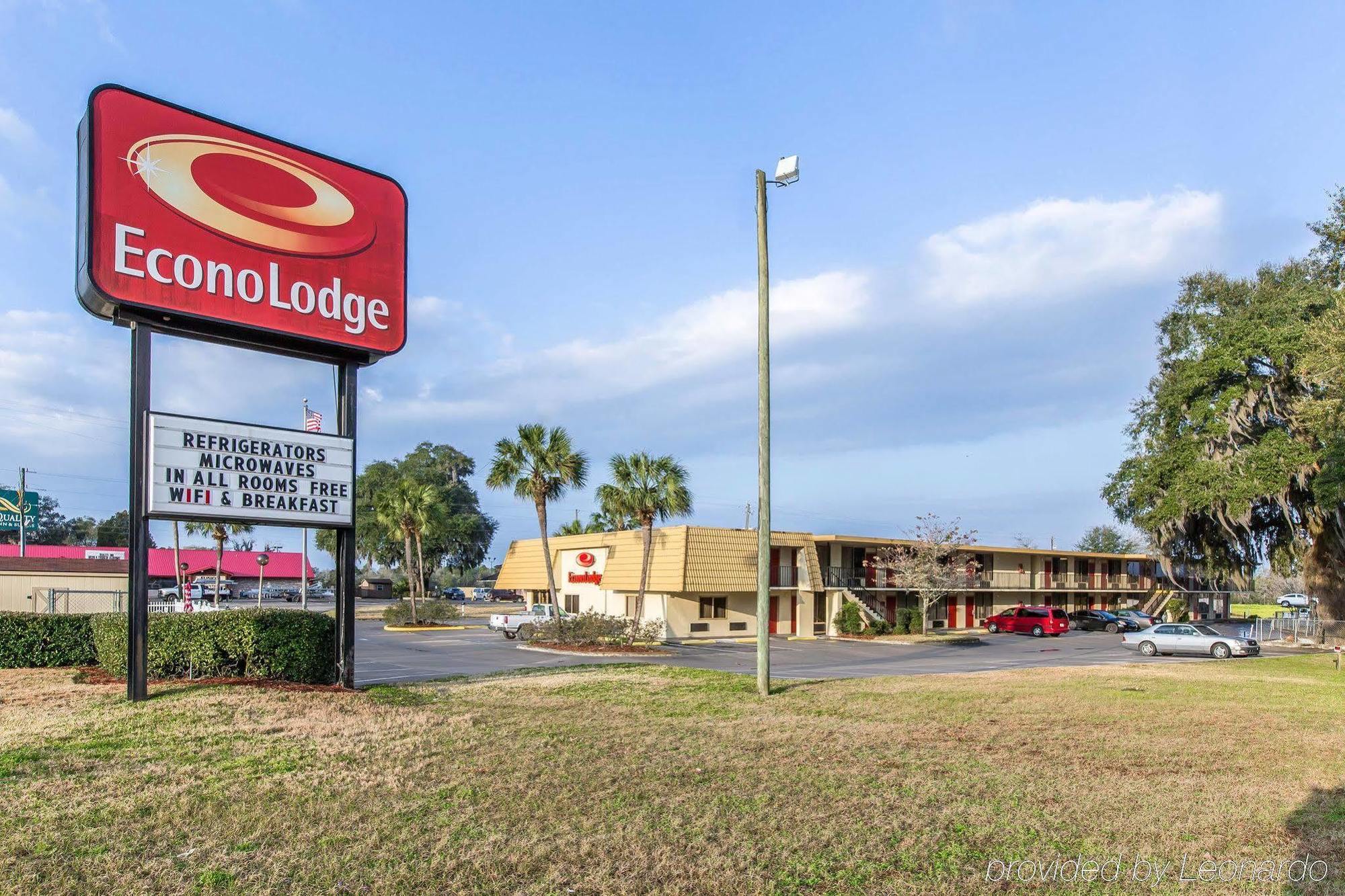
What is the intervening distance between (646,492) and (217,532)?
100 feet

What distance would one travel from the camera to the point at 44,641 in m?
18.0

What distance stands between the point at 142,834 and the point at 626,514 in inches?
1116

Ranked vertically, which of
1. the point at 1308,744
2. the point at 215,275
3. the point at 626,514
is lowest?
the point at 1308,744

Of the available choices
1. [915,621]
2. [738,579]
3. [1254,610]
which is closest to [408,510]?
[738,579]

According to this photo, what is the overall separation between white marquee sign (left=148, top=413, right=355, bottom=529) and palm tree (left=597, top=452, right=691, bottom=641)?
1883 centimetres

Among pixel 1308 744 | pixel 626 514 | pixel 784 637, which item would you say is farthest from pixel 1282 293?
pixel 1308 744

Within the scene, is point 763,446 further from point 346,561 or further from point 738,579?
point 738,579

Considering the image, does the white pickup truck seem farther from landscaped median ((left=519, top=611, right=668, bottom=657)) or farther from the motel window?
the motel window

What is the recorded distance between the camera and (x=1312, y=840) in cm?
713

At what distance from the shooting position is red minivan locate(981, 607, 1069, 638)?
161 ft

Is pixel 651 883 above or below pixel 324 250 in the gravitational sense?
below

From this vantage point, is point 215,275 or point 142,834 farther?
point 215,275

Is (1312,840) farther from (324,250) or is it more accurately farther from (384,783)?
(324,250)

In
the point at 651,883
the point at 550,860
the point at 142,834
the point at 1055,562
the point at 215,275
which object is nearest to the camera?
the point at 651,883
